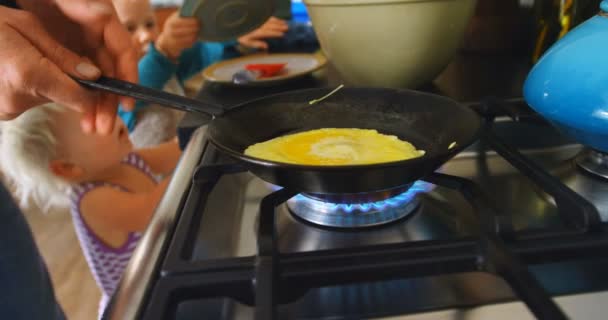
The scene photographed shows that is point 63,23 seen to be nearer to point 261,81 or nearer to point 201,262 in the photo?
point 261,81

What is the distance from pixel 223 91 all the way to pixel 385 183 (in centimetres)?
49

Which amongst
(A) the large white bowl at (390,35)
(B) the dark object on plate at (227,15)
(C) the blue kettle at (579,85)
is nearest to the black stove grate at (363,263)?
(C) the blue kettle at (579,85)

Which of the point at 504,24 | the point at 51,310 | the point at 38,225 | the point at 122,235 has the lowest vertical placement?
the point at 38,225

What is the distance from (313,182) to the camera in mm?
373

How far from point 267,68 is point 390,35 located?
29 centimetres

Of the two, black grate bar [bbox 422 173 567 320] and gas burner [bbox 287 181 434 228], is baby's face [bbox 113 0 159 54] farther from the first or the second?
black grate bar [bbox 422 173 567 320]

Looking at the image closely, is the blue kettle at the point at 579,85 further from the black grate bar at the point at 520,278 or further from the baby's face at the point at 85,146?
the baby's face at the point at 85,146

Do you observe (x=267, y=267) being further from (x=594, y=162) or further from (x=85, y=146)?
(x=85, y=146)

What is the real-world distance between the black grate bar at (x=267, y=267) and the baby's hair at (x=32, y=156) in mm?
828

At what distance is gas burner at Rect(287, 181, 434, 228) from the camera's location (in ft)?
1.37

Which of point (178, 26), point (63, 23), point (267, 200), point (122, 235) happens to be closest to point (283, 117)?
point (267, 200)

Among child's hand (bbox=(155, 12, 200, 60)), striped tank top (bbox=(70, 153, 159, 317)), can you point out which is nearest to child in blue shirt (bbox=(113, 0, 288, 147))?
child's hand (bbox=(155, 12, 200, 60))

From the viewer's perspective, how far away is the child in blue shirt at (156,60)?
4.73 ft

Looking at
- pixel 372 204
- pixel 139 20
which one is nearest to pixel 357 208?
pixel 372 204
